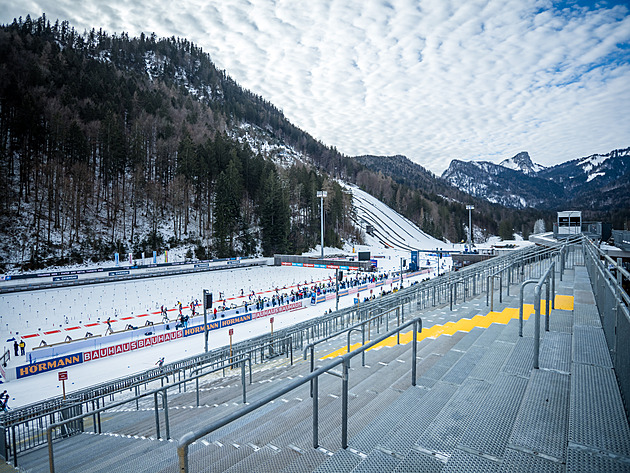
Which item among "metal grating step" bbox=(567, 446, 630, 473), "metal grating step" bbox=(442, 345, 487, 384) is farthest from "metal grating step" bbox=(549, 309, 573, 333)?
"metal grating step" bbox=(567, 446, 630, 473)

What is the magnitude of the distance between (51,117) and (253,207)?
132 feet

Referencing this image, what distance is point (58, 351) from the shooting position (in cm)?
1773

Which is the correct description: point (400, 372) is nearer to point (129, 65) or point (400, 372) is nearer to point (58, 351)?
point (58, 351)

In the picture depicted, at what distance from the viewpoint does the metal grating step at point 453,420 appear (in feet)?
10.4

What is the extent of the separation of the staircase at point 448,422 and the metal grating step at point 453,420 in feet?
0.04

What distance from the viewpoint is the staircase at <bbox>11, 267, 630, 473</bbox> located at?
2.92 meters

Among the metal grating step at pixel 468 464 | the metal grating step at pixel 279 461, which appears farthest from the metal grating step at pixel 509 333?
the metal grating step at pixel 279 461

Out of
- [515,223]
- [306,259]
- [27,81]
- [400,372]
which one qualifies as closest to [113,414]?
[400,372]

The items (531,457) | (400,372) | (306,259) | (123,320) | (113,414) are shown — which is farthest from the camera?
(306,259)

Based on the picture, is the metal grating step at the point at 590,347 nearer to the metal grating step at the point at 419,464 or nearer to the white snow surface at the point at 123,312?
the metal grating step at the point at 419,464

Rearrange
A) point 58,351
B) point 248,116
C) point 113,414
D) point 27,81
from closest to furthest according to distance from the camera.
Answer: point 113,414 < point 58,351 < point 27,81 < point 248,116

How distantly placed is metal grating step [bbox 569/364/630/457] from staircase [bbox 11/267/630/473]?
0.03 feet

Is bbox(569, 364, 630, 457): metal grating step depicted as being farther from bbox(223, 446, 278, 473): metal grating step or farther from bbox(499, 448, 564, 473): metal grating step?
bbox(223, 446, 278, 473): metal grating step

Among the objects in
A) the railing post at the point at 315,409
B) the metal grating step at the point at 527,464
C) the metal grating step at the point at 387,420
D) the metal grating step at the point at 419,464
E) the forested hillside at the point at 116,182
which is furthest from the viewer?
the forested hillside at the point at 116,182
